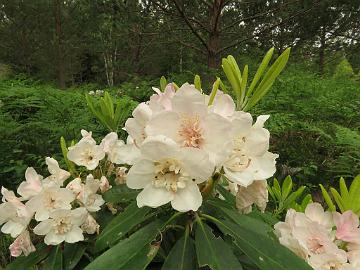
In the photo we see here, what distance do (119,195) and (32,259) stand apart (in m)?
0.30

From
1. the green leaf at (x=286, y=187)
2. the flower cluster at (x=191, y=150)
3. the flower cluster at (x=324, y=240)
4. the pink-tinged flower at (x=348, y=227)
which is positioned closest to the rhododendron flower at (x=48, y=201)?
the flower cluster at (x=191, y=150)

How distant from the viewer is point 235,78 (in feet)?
3.09

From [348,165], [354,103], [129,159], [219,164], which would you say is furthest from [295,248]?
[354,103]

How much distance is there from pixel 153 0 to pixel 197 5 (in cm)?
107

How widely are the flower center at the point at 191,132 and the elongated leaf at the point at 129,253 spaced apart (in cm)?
21

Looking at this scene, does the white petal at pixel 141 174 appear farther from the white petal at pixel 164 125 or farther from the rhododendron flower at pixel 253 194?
the rhododendron flower at pixel 253 194

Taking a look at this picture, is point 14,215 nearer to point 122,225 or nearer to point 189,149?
point 122,225

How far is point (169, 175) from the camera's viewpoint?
812mm

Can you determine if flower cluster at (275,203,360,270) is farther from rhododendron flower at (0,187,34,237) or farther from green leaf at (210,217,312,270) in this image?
rhododendron flower at (0,187,34,237)

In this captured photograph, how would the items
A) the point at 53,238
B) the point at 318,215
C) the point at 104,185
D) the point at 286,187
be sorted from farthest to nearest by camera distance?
the point at 286,187 → the point at 104,185 → the point at 53,238 → the point at 318,215

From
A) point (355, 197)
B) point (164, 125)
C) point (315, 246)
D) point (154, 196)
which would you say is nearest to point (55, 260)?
point (154, 196)

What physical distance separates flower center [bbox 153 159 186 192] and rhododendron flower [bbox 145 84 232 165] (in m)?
0.05

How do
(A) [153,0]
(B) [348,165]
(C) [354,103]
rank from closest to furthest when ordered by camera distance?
(B) [348,165] → (C) [354,103] → (A) [153,0]

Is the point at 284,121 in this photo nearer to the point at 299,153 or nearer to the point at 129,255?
the point at 299,153
